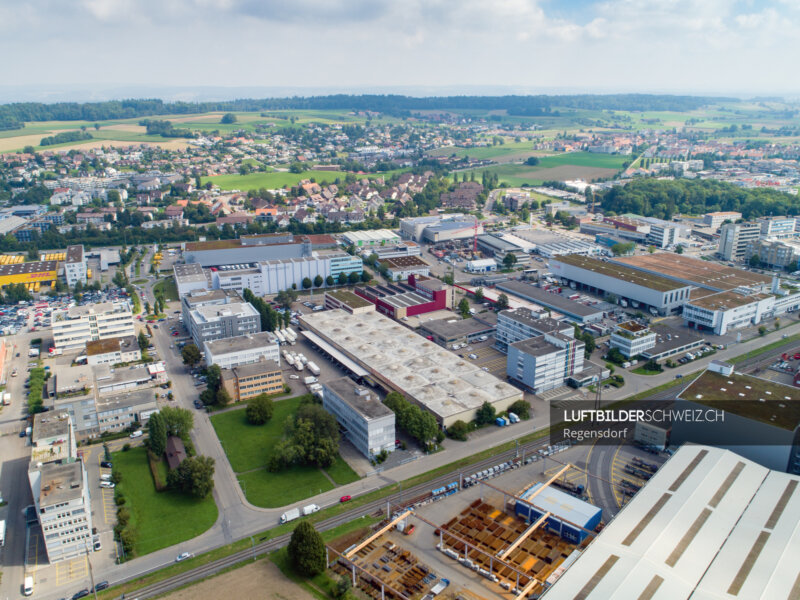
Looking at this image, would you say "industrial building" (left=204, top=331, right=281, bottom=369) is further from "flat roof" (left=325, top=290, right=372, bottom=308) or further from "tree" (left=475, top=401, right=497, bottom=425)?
"tree" (left=475, top=401, right=497, bottom=425)

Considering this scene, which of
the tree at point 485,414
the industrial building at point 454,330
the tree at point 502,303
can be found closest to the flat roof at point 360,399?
the tree at point 485,414

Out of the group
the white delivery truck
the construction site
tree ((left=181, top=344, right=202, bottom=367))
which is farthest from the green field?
tree ((left=181, top=344, right=202, bottom=367))

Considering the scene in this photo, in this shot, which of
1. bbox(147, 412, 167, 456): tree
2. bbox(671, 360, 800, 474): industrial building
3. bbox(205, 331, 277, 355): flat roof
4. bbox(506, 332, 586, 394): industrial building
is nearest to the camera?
bbox(671, 360, 800, 474): industrial building

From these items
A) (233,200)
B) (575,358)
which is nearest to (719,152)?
(233,200)

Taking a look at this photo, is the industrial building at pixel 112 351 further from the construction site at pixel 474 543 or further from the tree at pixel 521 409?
the tree at pixel 521 409

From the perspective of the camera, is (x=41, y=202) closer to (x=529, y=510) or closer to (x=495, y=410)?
(x=495, y=410)
